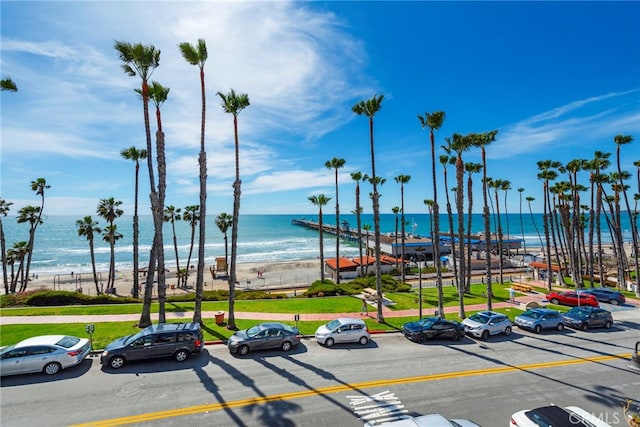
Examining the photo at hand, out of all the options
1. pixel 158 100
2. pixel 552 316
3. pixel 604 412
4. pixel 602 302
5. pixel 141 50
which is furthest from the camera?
pixel 602 302

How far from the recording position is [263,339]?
622 inches

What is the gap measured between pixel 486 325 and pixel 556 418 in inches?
456

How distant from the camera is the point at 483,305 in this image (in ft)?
89.4

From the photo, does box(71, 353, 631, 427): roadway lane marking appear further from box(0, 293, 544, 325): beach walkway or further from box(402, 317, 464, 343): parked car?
box(0, 293, 544, 325): beach walkway

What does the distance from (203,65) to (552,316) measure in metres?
28.9

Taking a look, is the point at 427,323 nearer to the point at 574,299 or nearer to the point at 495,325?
the point at 495,325

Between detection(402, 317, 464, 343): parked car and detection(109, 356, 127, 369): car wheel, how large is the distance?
595 inches

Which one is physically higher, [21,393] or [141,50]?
[141,50]

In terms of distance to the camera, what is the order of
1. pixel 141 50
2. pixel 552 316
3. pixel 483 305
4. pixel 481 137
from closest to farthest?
pixel 141 50
pixel 552 316
pixel 481 137
pixel 483 305

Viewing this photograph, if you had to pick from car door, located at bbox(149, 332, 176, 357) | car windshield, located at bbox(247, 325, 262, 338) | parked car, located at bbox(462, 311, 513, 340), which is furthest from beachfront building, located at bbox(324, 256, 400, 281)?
car door, located at bbox(149, 332, 176, 357)

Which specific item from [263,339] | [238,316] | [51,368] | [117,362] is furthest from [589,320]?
[51,368]

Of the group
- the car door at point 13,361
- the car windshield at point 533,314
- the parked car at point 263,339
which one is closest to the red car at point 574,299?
the car windshield at point 533,314

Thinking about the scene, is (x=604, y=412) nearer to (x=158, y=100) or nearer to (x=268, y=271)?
(x=158, y=100)

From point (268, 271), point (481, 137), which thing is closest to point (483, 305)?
point (481, 137)
